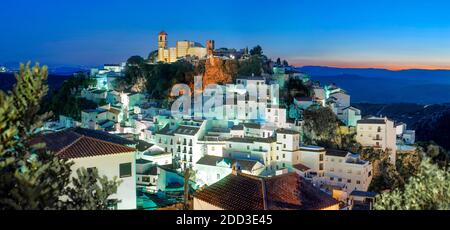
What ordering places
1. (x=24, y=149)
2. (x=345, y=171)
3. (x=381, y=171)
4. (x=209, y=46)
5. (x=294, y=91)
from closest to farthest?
(x=24, y=149), (x=345, y=171), (x=381, y=171), (x=294, y=91), (x=209, y=46)

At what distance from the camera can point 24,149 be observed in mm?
5559

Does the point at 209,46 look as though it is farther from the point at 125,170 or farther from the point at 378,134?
the point at 125,170

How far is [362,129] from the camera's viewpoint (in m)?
33.6

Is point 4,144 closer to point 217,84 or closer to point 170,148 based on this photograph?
point 170,148

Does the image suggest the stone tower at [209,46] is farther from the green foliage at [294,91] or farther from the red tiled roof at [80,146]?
the red tiled roof at [80,146]

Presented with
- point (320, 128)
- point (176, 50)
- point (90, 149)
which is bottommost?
point (320, 128)

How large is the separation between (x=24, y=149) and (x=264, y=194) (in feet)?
22.5

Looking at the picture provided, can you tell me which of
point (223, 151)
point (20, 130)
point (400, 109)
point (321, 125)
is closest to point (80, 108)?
point (223, 151)

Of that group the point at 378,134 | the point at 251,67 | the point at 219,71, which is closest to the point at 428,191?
the point at 378,134

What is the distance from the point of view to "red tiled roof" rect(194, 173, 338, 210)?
1084cm

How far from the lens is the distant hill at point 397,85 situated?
59.6 metres

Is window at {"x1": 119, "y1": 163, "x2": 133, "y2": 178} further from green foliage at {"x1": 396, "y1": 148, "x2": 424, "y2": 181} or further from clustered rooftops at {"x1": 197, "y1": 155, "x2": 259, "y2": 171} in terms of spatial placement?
green foliage at {"x1": 396, "y1": 148, "x2": 424, "y2": 181}

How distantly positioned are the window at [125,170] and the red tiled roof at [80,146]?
432mm

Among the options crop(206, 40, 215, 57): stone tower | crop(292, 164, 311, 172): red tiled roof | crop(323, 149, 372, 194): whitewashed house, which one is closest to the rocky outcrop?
crop(206, 40, 215, 57): stone tower
